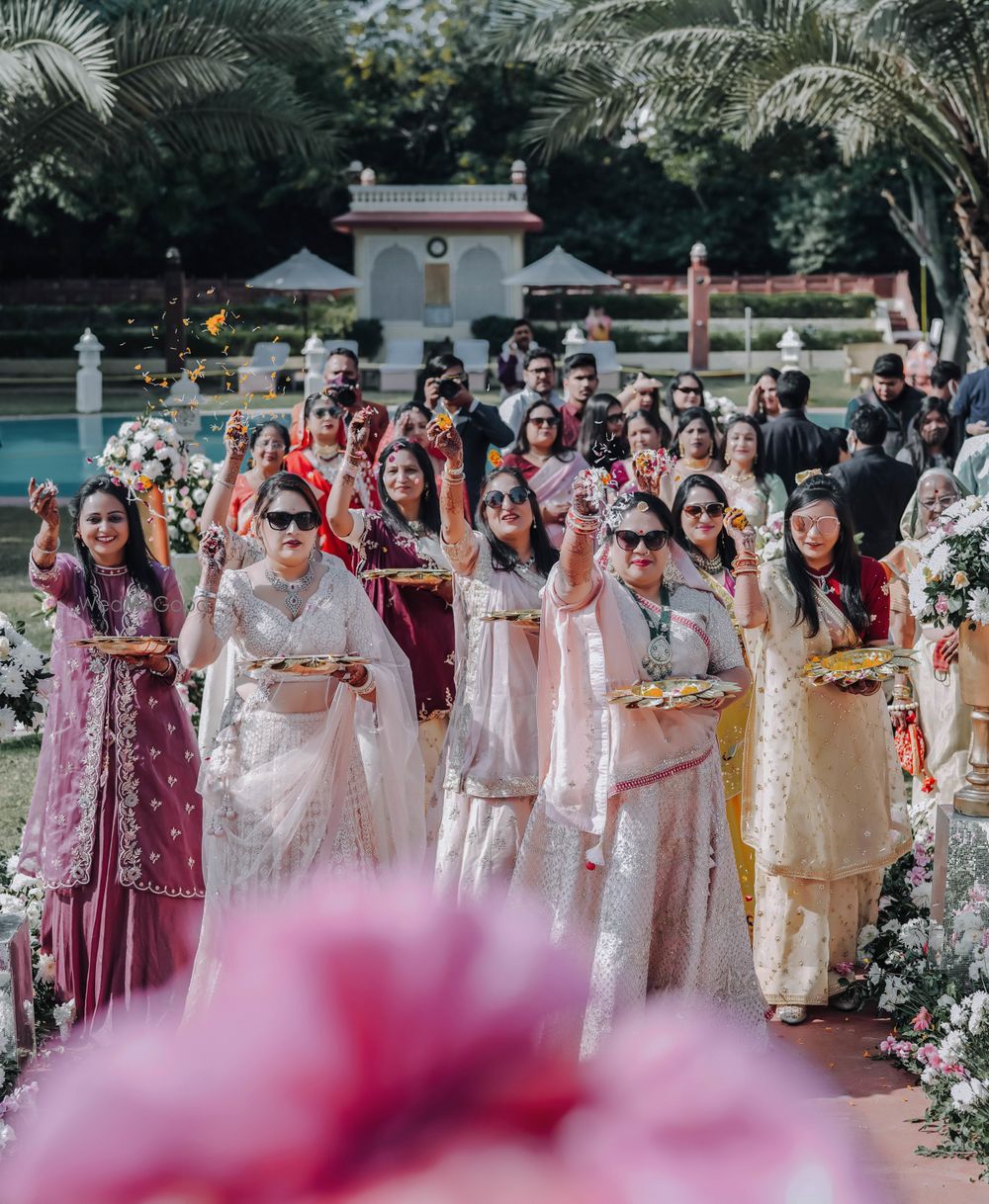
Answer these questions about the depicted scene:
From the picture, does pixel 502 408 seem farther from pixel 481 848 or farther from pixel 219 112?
pixel 219 112

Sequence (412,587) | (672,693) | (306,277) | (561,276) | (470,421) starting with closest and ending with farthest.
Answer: (672,693) < (412,587) < (470,421) < (306,277) < (561,276)

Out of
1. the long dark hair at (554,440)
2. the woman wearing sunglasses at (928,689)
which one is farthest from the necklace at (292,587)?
the woman wearing sunglasses at (928,689)

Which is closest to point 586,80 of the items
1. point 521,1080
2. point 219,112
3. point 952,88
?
point 952,88

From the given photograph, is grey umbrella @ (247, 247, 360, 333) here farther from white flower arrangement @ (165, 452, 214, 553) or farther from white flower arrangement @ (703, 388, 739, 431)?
white flower arrangement @ (165, 452, 214, 553)

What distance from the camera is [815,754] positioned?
540cm

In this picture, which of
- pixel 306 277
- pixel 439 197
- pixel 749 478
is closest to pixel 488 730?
pixel 749 478

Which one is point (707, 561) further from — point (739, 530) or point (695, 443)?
point (695, 443)

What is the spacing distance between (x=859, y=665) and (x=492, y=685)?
119cm

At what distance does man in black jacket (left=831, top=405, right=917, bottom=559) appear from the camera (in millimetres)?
8148

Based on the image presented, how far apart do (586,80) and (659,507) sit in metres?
11.2

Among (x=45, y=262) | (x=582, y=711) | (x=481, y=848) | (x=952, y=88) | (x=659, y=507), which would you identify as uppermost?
(x=45, y=262)

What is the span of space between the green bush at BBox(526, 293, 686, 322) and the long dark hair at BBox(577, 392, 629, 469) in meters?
30.0

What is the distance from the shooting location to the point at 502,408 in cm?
937

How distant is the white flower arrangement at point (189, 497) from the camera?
8250 mm
